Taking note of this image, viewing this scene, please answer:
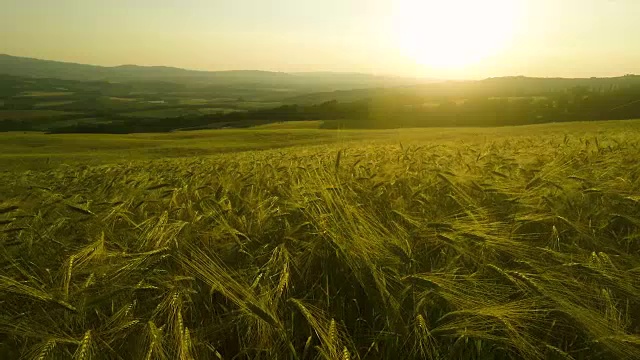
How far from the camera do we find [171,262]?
6.05 ft

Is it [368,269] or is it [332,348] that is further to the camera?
[368,269]

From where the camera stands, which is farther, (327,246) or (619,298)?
(327,246)

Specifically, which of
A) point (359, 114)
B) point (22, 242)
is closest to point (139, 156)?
point (22, 242)

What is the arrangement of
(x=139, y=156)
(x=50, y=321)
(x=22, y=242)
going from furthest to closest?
(x=139, y=156)
(x=22, y=242)
(x=50, y=321)

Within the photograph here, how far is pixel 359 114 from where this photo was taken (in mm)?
84812

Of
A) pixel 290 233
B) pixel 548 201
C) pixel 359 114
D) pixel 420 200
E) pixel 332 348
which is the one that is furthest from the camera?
pixel 359 114

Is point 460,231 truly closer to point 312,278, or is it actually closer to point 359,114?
point 312,278

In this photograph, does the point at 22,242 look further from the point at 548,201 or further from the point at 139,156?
the point at 139,156

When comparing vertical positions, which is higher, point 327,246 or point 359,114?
point 327,246

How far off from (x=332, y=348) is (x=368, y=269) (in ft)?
1.97

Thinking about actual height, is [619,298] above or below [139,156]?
above

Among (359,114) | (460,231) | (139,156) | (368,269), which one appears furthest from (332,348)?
(359,114)

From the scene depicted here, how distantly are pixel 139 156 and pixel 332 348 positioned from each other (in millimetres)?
35519

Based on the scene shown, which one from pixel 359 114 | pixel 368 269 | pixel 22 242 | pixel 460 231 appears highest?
pixel 460 231
